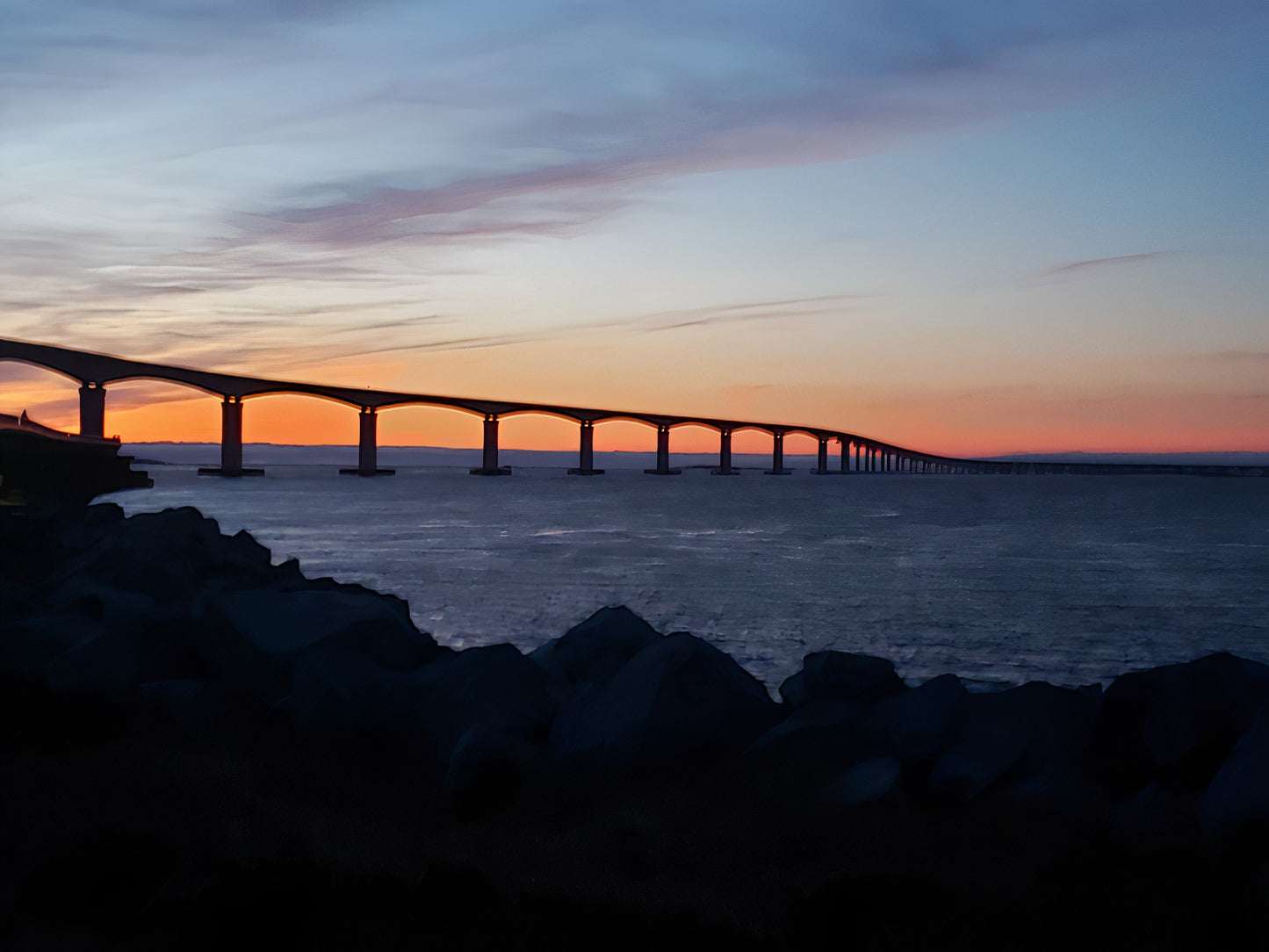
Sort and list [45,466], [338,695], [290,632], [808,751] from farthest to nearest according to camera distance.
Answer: [45,466] → [290,632] → [338,695] → [808,751]

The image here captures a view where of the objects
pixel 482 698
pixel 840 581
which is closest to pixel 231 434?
pixel 840 581

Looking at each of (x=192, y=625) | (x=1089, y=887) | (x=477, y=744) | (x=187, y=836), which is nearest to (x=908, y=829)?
(x=1089, y=887)

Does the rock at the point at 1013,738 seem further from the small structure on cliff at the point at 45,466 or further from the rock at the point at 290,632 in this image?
the small structure on cliff at the point at 45,466

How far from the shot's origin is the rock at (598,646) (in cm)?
658

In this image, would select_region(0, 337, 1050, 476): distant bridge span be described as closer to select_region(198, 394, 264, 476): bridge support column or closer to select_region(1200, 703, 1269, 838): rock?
select_region(198, 394, 264, 476): bridge support column

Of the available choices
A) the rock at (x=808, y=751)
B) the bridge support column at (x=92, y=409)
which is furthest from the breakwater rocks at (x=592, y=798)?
the bridge support column at (x=92, y=409)

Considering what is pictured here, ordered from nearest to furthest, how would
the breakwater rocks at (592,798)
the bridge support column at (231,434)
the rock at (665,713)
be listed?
the breakwater rocks at (592,798) → the rock at (665,713) → the bridge support column at (231,434)

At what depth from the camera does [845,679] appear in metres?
5.82

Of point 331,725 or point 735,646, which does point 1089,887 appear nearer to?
point 331,725

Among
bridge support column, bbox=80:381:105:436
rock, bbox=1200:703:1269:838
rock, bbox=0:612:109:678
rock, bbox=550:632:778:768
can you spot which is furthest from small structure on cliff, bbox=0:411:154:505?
rock, bbox=1200:703:1269:838

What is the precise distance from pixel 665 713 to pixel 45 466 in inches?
1432

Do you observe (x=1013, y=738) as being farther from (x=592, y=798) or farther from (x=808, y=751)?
(x=592, y=798)

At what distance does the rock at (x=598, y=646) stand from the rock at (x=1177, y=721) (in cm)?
276

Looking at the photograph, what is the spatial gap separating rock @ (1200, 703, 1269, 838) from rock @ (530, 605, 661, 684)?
11.1ft
